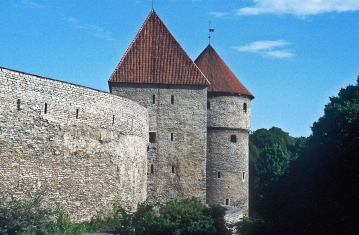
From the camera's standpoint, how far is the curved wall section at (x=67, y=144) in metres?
16.7

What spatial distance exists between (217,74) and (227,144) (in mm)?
3850

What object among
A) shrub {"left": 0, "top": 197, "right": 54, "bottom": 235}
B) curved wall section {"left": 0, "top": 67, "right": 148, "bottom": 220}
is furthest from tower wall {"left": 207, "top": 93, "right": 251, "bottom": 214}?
shrub {"left": 0, "top": 197, "right": 54, "bottom": 235}

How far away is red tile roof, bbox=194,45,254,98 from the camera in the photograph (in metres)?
28.9

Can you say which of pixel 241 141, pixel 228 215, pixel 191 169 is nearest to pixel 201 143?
pixel 191 169

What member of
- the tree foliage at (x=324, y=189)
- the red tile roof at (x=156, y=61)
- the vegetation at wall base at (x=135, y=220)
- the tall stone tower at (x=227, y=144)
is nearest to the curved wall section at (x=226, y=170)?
the tall stone tower at (x=227, y=144)

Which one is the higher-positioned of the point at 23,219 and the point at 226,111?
the point at 226,111

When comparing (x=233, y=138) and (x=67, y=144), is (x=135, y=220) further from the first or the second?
(x=233, y=138)

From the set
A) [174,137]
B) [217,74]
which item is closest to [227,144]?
[174,137]

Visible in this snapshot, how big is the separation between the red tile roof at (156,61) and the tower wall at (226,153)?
7.31ft

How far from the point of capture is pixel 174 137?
2638cm

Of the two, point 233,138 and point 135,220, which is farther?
point 233,138

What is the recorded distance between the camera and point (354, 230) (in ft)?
55.9

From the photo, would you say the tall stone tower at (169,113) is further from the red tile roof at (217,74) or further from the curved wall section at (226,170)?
the red tile roof at (217,74)

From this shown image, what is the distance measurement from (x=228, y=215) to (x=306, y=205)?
3.58 m
